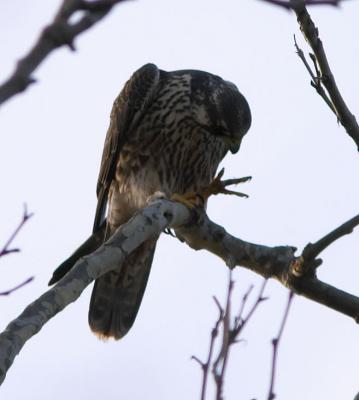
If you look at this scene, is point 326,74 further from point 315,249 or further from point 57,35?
point 57,35

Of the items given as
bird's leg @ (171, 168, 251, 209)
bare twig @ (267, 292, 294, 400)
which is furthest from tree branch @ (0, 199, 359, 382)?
bare twig @ (267, 292, 294, 400)

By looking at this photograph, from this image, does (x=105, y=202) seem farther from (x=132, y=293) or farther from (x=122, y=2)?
(x=122, y=2)

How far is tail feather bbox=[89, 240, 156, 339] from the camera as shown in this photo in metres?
5.22

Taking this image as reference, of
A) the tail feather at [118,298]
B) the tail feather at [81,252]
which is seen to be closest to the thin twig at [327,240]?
the tail feather at [81,252]

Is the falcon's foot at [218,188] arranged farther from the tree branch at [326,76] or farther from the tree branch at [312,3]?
the tree branch at [312,3]

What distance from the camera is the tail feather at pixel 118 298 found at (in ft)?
17.1

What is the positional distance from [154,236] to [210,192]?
0.66m

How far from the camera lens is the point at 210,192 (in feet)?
13.1

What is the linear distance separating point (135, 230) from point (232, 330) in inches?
33.6

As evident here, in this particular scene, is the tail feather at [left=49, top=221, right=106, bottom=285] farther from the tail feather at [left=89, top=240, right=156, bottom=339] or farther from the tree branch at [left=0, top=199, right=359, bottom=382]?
the tree branch at [left=0, top=199, right=359, bottom=382]

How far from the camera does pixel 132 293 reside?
530 centimetres

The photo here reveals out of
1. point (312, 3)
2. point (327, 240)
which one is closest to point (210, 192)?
point (327, 240)

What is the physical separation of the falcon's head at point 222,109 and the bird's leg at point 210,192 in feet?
2.36

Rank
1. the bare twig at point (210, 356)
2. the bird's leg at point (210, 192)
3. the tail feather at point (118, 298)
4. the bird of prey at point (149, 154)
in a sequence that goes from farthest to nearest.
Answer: the tail feather at point (118, 298) < the bird of prey at point (149, 154) < the bird's leg at point (210, 192) < the bare twig at point (210, 356)
